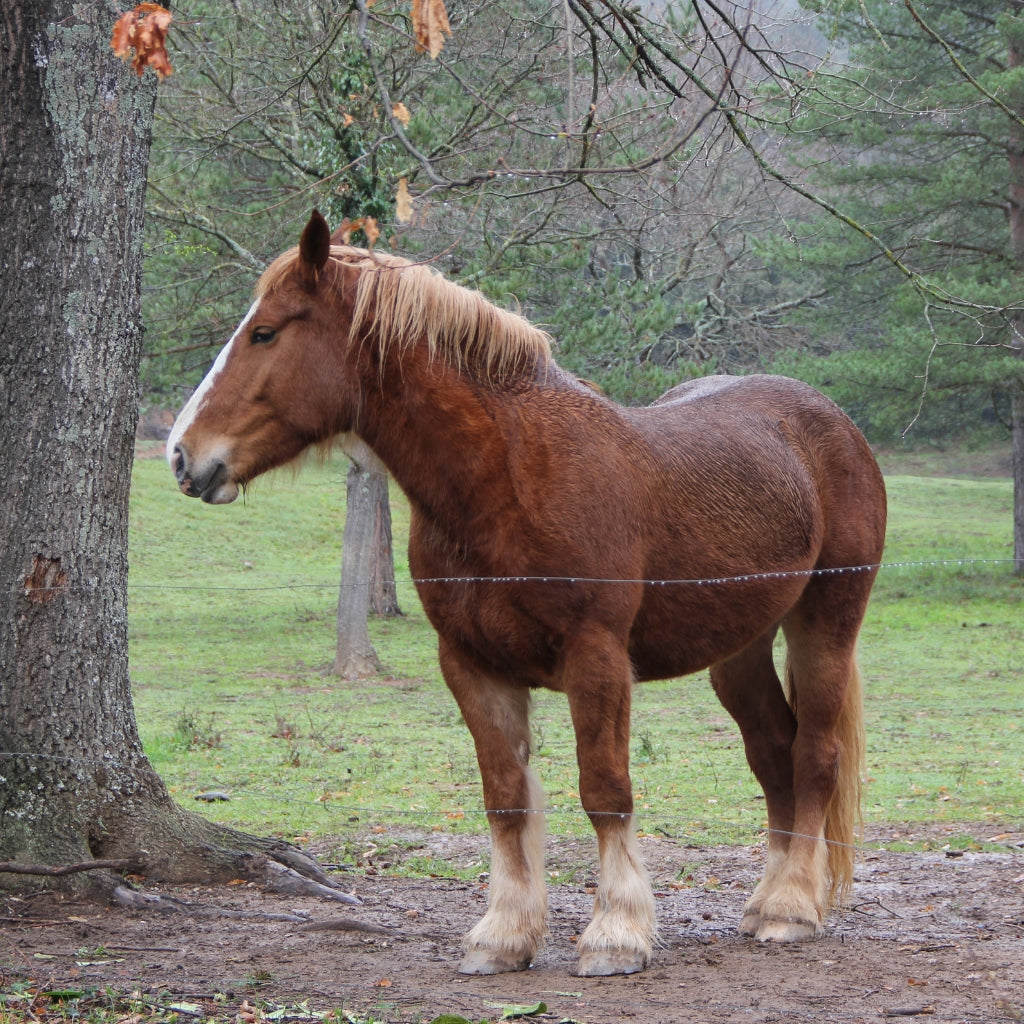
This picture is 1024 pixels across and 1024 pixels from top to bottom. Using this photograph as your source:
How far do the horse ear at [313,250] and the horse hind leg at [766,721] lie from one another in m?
2.43

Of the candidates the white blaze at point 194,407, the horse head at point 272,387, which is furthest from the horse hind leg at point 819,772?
the white blaze at point 194,407

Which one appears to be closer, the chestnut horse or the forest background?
the chestnut horse

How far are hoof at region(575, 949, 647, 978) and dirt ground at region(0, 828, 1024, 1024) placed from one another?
4 centimetres

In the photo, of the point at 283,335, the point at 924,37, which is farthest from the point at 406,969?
the point at 924,37

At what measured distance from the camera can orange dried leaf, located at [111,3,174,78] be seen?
2779mm

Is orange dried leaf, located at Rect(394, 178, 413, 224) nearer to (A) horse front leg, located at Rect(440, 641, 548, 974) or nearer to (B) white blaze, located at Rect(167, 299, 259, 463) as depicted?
(B) white blaze, located at Rect(167, 299, 259, 463)

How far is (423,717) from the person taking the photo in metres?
11.1

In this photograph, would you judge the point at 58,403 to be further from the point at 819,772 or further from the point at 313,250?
the point at 819,772

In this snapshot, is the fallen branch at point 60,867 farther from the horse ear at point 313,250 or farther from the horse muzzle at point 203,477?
the horse ear at point 313,250

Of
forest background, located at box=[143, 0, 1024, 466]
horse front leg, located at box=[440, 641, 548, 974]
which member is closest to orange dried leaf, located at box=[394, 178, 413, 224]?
horse front leg, located at box=[440, 641, 548, 974]

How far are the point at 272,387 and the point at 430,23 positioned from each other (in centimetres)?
156

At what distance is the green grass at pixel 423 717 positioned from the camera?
6.90 m

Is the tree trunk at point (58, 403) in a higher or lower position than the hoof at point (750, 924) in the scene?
higher

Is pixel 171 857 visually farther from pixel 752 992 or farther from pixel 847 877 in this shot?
pixel 847 877
